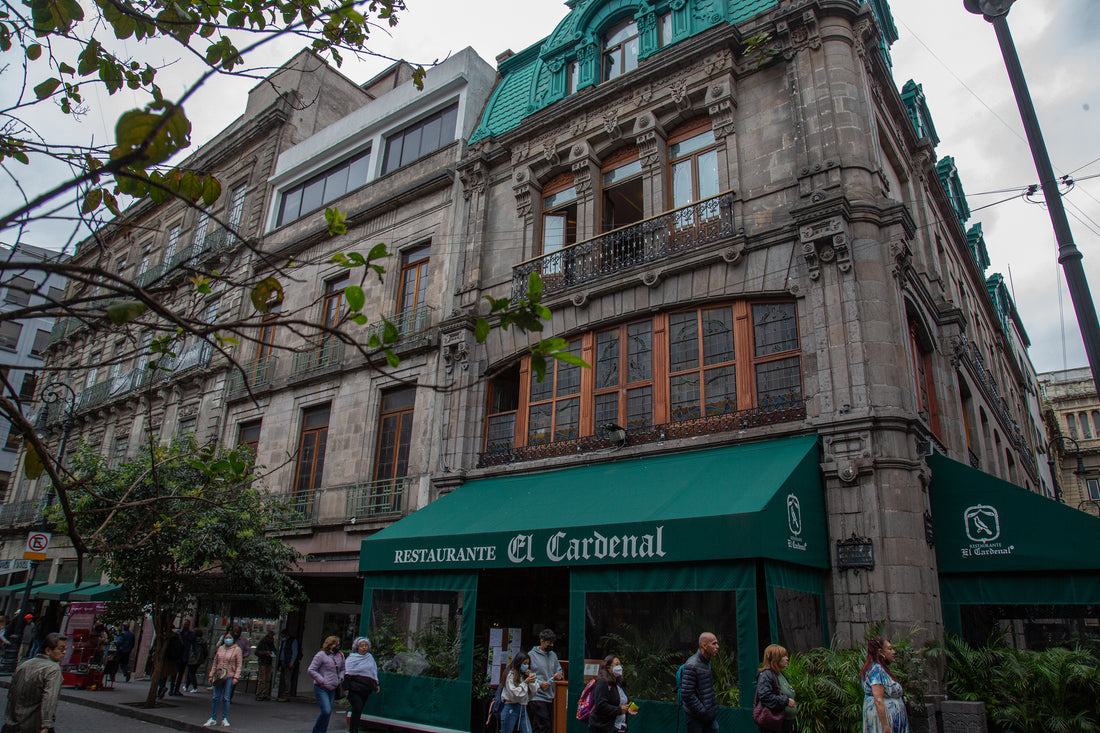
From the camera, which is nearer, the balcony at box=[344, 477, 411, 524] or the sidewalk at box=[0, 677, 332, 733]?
the sidewalk at box=[0, 677, 332, 733]

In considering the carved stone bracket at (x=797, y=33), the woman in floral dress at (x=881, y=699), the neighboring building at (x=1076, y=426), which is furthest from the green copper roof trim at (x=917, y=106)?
the neighboring building at (x=1076, y=426)

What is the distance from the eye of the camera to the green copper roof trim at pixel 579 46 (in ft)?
45.8

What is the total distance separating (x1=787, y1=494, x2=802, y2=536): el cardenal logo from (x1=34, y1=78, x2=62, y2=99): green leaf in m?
8.10

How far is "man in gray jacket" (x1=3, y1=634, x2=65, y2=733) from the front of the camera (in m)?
6.58

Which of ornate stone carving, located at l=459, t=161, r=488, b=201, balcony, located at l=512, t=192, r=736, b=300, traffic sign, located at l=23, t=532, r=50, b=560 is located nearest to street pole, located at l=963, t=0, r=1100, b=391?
balcony, located at l=512, t=192, r=736, b=300

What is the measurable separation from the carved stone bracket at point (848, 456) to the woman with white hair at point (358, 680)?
7.13m

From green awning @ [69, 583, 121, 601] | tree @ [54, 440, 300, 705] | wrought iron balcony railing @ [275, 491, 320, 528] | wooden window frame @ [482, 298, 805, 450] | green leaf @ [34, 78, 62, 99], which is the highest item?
wooden window frame @ [482, 298, 805, 450]

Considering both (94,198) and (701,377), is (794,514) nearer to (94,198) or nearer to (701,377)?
(701,377)

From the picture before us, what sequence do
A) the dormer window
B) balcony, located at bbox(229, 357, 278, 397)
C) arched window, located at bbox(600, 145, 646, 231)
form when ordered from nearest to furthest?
arched window, located at bbox(600, 145, 646, 231), the dormer window, balcony, located at bbox(229, 357, 278, 397)

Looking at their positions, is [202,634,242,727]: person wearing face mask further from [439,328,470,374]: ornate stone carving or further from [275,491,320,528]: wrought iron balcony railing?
[439,328,470,374]: ornate stone carving

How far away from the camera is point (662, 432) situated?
11.9m

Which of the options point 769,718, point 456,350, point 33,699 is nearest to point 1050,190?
point 769,718

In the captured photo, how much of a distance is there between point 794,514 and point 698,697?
8.95 ft

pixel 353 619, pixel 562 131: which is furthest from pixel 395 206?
pixel 353 619
